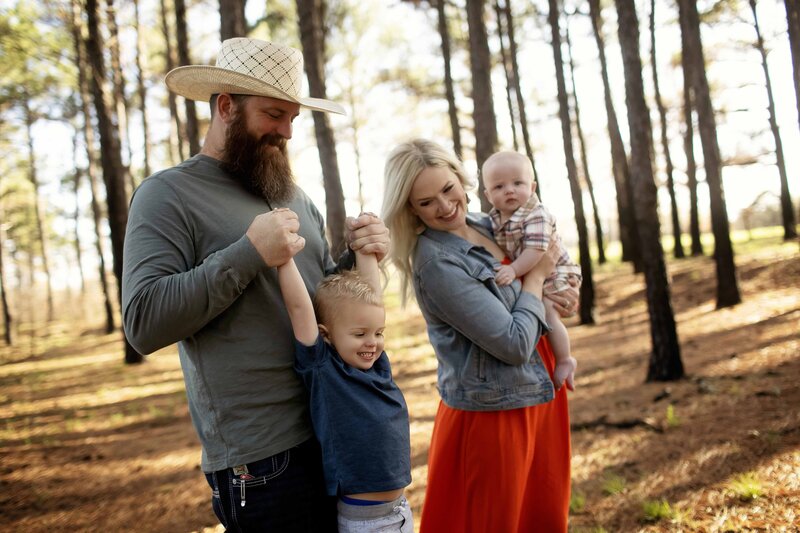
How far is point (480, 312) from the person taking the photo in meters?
2.22

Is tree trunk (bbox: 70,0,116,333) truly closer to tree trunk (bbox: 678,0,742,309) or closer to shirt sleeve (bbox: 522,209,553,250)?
tree trunk (bbox: 678,0,742,309)

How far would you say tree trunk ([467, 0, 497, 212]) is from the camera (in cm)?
808

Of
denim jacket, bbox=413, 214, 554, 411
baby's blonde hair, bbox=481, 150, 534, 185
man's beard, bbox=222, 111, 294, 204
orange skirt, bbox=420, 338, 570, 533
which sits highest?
baby's blonde hair, bbox=481, 150, 534, 185

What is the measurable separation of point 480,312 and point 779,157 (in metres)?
18.3

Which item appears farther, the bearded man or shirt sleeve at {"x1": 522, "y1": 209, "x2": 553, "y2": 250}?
shirt sleeve at {"x1": 522, "y1": 209, "x2": 553, "y2": 250}

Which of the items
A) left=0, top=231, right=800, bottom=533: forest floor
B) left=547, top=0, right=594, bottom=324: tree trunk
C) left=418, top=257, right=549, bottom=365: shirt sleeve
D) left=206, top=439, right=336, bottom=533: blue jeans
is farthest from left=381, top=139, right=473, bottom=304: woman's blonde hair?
left=547, top=0, right=594, bottom=324: tree trunk

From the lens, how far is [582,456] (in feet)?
17.2

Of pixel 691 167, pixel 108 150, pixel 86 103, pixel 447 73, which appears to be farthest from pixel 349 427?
pixel 691 167

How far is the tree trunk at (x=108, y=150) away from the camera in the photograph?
434 inches

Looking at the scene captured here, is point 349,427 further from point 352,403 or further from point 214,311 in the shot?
point 214,311

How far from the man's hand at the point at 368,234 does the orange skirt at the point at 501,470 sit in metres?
0.87

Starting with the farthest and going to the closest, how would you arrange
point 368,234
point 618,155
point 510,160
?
point 618,155, point 510,160, point 368,234

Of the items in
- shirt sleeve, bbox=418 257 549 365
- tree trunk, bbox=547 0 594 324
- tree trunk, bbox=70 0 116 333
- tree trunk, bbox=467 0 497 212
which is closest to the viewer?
shirt sleeve, bbox=418 257 549 365

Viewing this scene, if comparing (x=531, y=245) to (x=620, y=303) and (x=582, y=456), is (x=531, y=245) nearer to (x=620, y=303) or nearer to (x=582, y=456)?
(x=582, y=456)
